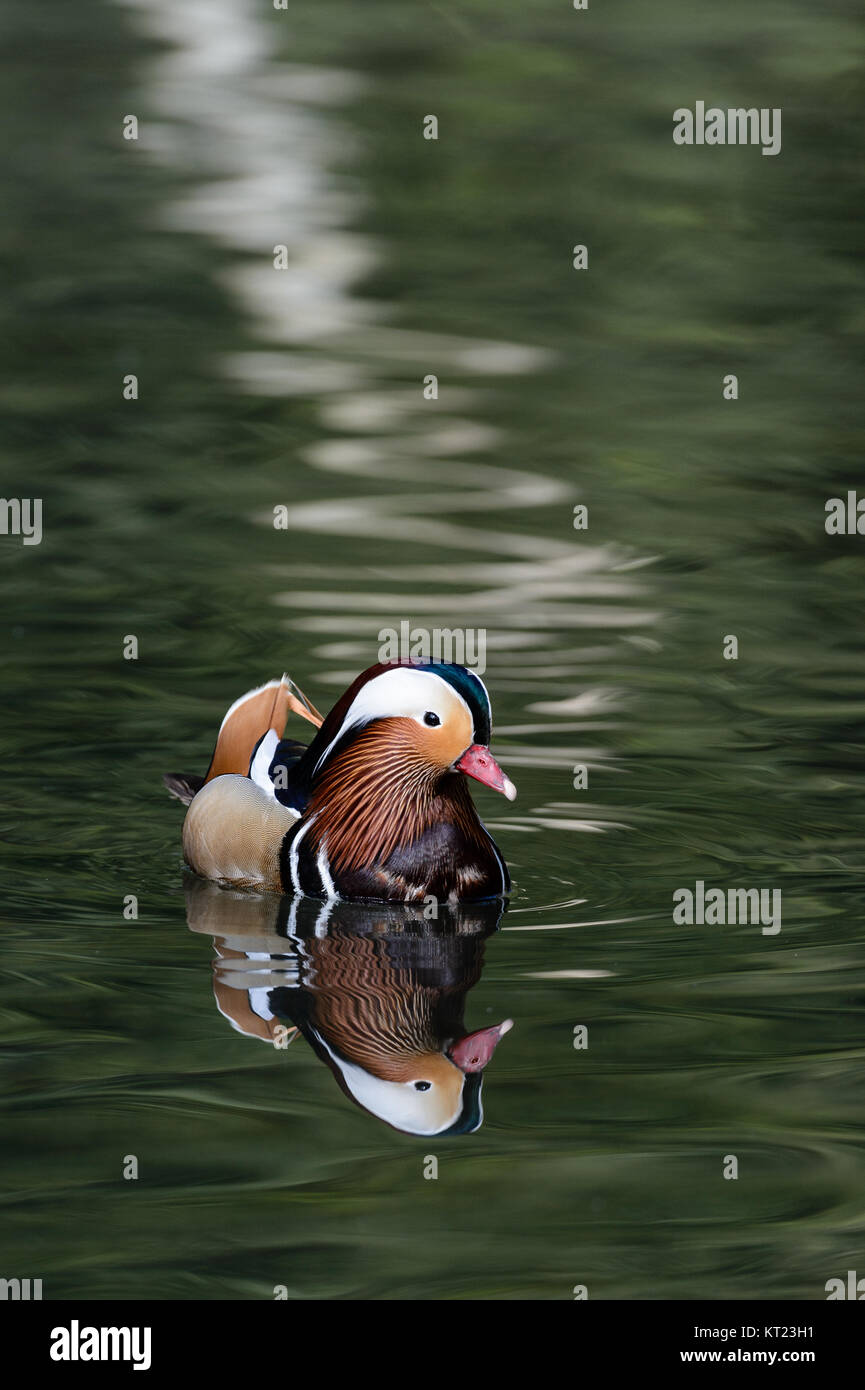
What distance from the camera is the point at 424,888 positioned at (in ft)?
25.8

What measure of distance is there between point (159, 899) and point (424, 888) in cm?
94

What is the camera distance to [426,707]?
25.5 ft

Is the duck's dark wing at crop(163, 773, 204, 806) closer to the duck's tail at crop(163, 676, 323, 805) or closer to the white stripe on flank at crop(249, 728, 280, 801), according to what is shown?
the duck's tail at crop(163, 676, 323, 805)

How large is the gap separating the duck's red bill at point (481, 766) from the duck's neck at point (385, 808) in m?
0.16

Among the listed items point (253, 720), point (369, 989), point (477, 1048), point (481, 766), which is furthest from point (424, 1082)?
point (253, 720)

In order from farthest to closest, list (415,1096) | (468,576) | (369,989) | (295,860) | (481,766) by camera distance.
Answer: (468,576) < (295,860) < (481,766) < (369,989) < (415,1096)

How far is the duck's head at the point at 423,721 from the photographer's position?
25.3ft

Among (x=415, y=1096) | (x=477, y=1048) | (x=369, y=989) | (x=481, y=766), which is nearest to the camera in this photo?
(x=415, y=1096)

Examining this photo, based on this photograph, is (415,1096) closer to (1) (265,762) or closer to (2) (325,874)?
(2) (325,874)

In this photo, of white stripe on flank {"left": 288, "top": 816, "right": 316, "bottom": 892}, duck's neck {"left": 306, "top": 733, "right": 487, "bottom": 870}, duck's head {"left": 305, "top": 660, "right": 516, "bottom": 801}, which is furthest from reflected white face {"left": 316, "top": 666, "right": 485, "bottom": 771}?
white stripe on flank {"left": 288, "top": 816, "right": 316, "bottom": 892}

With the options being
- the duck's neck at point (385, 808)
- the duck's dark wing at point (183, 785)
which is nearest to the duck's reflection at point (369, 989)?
the duck's neck at point (385, 808)

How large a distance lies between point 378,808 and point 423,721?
0.36 meters

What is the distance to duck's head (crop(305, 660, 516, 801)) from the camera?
7.71m

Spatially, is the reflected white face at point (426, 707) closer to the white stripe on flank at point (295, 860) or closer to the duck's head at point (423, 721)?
the duck's head at point (423, 721)
